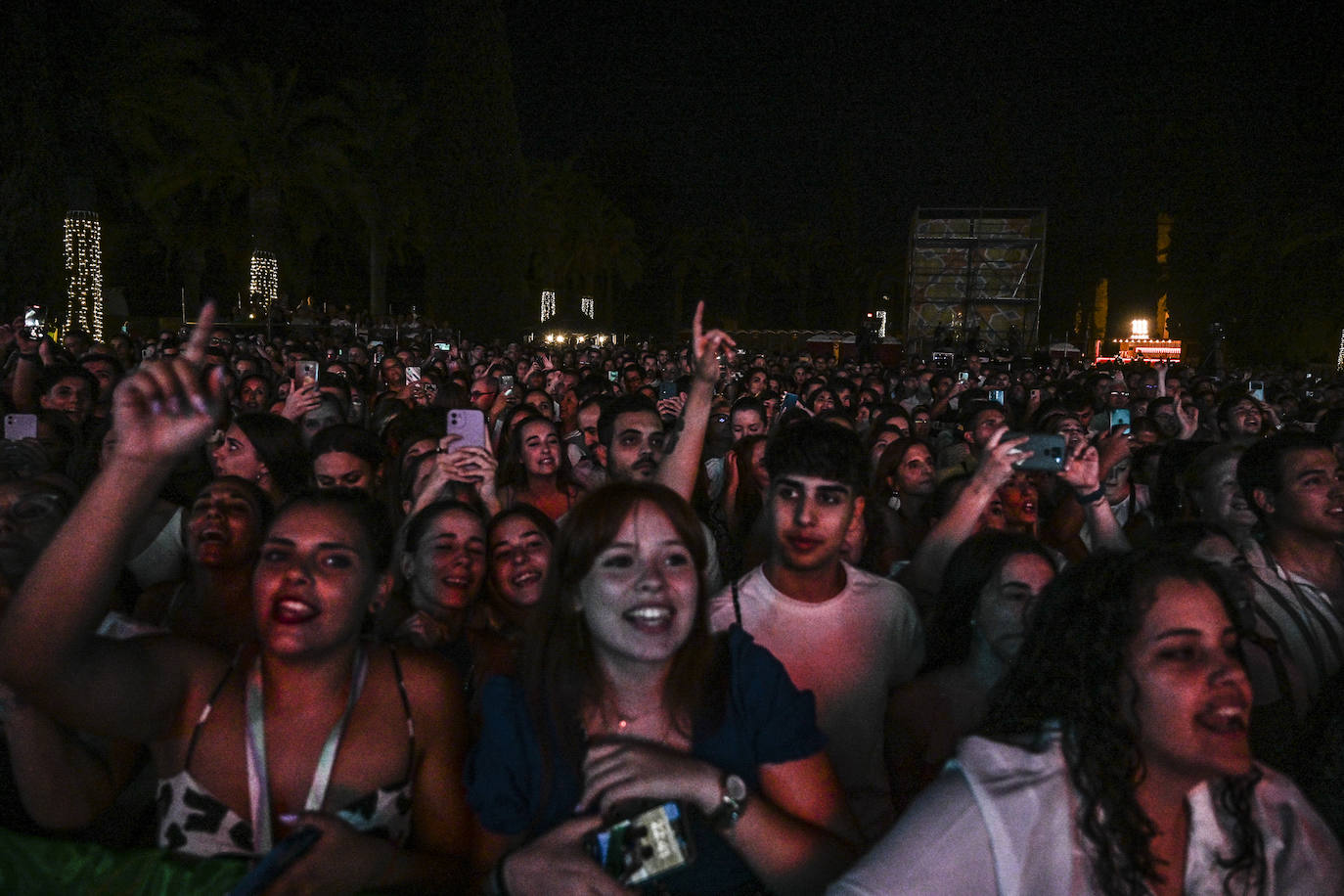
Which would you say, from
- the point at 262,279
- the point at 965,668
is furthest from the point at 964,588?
the point at 262,279

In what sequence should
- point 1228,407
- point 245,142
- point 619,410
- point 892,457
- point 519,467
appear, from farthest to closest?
point 245,142
point 1228,407
point 892,457
point 519,467
point 619,410

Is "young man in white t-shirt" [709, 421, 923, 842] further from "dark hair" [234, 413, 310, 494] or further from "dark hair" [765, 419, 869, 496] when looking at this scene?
"dark hair" [234, 413, 310, 494]

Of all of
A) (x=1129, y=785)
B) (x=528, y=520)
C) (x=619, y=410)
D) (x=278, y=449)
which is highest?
(x=619, y=410)

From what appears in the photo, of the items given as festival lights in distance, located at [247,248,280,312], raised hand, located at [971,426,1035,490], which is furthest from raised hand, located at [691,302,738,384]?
festival lights in distance, located at [247,248,280,312]

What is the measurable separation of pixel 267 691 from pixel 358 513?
50 cm

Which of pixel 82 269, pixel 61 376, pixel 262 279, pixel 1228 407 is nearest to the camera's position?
pixel 61 376

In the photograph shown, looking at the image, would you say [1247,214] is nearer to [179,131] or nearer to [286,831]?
[179,131]

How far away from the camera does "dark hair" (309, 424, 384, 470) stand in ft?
16.3

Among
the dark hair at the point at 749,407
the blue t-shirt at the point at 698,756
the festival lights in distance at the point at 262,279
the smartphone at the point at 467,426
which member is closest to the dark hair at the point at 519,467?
the smartphone at the point at 467,426

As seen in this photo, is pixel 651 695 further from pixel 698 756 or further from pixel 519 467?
pixel 519 467

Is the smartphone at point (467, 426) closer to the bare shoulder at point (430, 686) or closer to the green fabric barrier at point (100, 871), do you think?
the bare shoulder at point (430, 686)

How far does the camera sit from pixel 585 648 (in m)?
2.32

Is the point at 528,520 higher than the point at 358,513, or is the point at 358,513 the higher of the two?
the point at 358,513

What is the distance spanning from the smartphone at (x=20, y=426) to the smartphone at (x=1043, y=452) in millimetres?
4827
